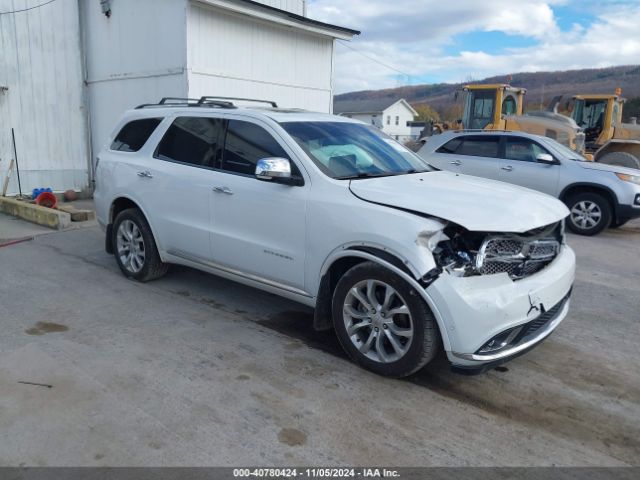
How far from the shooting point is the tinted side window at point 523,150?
32.2 feet

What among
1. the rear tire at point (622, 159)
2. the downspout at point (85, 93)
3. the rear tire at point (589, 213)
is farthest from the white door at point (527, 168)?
the downspout at point (85, 93)

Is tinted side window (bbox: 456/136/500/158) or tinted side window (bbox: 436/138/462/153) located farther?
tinted side window (bbox: 436/138/462/153)

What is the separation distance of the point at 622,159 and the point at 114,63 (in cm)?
1225

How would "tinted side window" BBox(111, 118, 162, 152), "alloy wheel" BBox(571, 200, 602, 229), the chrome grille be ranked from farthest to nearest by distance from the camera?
"alloy wheel" BBox(571, 200, 602, 229) < "tinted side window" BBox(111, 118, 162, 152) < the chrome grille

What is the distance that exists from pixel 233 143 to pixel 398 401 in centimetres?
265

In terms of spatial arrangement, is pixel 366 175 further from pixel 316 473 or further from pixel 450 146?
pixel 450 146

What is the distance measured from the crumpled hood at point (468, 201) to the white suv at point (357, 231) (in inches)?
0.5

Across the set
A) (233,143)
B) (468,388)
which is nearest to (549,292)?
(468,388)

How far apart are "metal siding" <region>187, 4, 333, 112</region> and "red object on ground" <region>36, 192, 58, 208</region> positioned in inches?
130

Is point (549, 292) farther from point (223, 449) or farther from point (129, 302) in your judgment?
point (129, 302)

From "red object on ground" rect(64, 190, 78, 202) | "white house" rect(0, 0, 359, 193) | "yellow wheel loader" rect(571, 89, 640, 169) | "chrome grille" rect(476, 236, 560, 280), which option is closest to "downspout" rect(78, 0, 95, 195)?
"white house" rect(0, 0, 359, 193)

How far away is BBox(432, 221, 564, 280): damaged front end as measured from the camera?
135 inches

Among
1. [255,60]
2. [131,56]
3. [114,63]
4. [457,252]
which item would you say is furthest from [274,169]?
[114,63]

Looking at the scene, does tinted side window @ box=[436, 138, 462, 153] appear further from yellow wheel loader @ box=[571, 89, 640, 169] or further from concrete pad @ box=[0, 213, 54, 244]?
concrete pad @ box=[0, 213, 54, 244]
